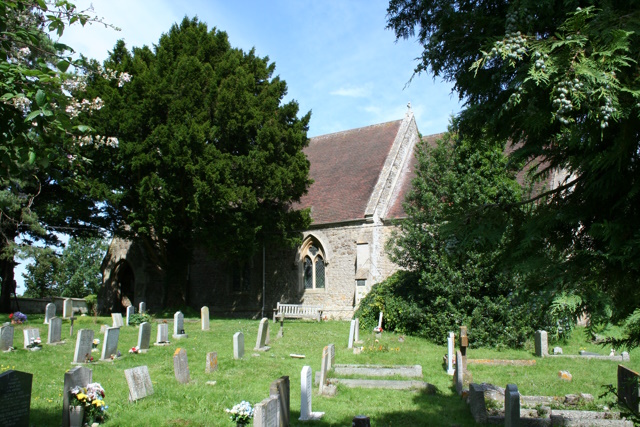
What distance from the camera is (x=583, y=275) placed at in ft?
12.3

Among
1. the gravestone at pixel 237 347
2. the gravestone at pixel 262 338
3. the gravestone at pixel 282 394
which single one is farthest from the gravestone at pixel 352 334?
the gravestone at pixel 282 394

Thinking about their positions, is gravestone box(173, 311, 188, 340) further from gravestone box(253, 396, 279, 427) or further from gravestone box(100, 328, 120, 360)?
gravestone box(253, 396, 279, 427)

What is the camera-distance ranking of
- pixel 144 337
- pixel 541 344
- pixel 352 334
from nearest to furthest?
1. pixel 144 337
2. pixel 541 344
3. pixel 352 334

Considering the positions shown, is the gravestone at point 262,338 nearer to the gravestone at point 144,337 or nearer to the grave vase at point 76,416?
the gravestone at point 144,337

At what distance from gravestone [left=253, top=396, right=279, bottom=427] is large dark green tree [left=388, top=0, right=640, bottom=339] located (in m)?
2.75

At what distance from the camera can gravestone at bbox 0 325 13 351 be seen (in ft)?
40.0

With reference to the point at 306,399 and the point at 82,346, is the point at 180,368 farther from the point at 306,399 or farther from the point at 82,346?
the point at 82,346

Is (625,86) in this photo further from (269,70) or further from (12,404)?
(269,70)

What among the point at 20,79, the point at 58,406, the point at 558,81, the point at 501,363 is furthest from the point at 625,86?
the point at 501,363

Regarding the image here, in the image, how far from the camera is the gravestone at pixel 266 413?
5.45 metres

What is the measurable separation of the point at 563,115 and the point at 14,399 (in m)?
6.82

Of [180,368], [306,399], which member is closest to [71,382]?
[180,368]

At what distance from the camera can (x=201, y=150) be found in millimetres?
20609

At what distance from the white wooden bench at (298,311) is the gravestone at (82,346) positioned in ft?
34.8
